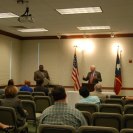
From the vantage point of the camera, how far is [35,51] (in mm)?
13180

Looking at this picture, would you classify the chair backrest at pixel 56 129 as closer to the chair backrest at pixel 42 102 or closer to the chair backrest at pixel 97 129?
the chair backrest at pixel 97 129

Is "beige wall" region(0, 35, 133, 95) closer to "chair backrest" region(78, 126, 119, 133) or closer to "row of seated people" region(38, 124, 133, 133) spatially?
"row of seated people" region(38, 124, 133, 133)

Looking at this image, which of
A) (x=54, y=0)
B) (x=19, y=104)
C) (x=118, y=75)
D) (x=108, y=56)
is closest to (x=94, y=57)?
(x=108, y=56)

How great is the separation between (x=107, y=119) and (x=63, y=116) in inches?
36.5

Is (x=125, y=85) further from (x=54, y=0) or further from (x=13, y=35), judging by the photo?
(x=54, y=0)

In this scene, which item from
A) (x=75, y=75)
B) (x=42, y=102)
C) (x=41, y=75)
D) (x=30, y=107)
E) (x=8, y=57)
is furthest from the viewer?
(x=8, y=57)

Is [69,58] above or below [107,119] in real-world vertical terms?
above

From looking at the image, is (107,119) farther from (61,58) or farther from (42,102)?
(61,58)

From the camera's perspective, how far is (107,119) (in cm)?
380

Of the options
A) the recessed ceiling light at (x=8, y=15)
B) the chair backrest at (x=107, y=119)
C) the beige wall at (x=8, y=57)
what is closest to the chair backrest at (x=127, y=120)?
the chair backrest at (x=107, y=119)

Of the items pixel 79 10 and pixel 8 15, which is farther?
pixel 8 15

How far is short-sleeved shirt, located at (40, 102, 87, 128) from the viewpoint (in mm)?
3109

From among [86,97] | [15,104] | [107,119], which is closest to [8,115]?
[15,104]

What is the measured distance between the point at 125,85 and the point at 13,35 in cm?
552
